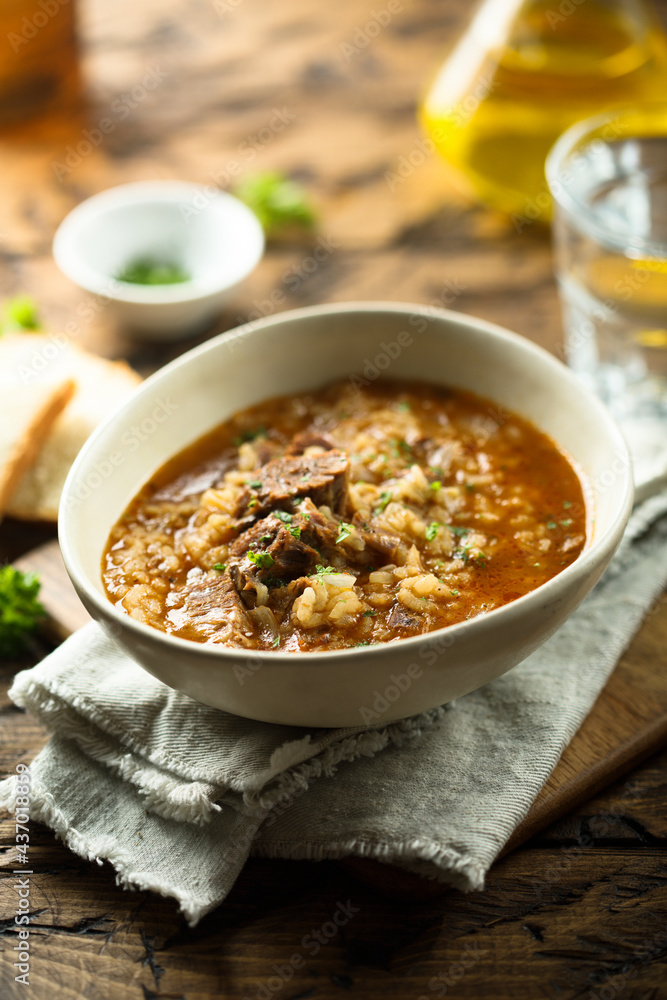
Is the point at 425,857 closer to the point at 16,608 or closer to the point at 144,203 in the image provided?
the point at 16,608

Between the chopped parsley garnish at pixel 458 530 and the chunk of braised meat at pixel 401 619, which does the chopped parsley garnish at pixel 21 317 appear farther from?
the chunk of braised meat at pixel 401 619

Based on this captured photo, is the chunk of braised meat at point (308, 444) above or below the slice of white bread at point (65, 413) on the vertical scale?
above

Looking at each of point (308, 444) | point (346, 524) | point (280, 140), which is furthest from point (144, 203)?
point (346, 524)

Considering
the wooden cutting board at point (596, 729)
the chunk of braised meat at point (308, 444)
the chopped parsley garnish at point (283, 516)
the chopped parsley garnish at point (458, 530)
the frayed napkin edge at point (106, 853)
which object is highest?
the chopped parsley garnish at point (283, 516)

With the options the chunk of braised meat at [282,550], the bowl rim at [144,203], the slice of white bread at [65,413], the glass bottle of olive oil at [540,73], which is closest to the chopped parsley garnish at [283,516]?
the chunk of braised meat at [282,550]

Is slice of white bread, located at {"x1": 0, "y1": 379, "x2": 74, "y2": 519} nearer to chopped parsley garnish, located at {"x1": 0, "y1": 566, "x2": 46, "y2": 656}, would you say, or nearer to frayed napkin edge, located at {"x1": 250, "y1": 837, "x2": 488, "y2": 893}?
chopped parsley garnish, located at {"x1": 0, "y1": 566, "x2": 46, "y2": 656}
